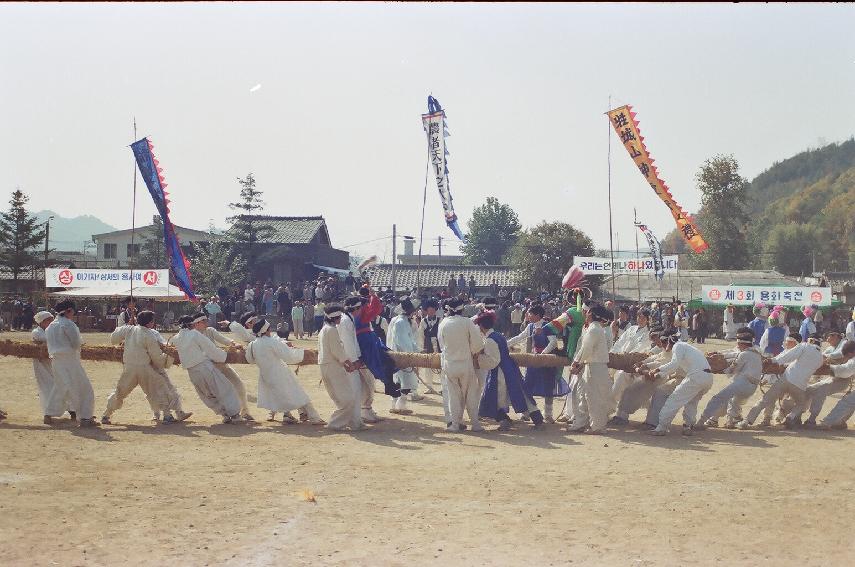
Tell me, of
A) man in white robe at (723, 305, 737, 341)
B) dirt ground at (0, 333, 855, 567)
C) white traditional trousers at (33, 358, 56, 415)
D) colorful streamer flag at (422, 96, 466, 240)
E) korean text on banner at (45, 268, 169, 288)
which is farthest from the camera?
korean text on banner at (45, 268, 169, 288)

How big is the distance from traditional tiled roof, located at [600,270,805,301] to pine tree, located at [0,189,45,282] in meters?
26.8

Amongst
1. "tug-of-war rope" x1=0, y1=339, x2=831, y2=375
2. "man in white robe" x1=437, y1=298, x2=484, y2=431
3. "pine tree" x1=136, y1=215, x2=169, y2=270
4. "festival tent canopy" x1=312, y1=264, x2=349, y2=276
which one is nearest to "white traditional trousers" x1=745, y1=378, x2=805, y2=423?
"tug-of-war rope" x1=0, y1=339, x2=831, y2=375

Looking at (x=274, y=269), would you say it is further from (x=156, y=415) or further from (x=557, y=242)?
(x=156, y=415)

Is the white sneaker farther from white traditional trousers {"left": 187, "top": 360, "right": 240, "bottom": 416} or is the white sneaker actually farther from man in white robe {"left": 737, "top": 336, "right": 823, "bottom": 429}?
man in white robe {"left": 737, "top": 336, "right": 823, "bottom": 429}

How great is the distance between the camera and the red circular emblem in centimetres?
3559

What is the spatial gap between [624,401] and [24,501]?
25.2 ft

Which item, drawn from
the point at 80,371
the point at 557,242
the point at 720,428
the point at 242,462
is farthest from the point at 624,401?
the point at 557,242

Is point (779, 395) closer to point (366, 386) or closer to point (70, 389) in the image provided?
point (366, 386)

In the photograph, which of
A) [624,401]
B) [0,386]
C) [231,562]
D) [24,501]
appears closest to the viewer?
[231,562]

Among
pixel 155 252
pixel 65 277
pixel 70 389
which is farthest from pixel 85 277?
pixel 70 389

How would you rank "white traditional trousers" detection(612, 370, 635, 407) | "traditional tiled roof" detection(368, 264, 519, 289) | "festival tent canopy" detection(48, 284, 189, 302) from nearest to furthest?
"white traditional trousers" detection(612, 370, 635, 407) → "festival tent canopy" detection(48, 284, 189, 302) → "traditional tiled roof" detection(368, 264, 519, 289)

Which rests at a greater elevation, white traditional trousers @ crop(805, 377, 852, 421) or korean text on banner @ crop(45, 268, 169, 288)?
korean text on banner @ crop(45, 268, 169, 288)

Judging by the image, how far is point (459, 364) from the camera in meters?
11.0

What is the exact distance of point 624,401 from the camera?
39.3 ft
